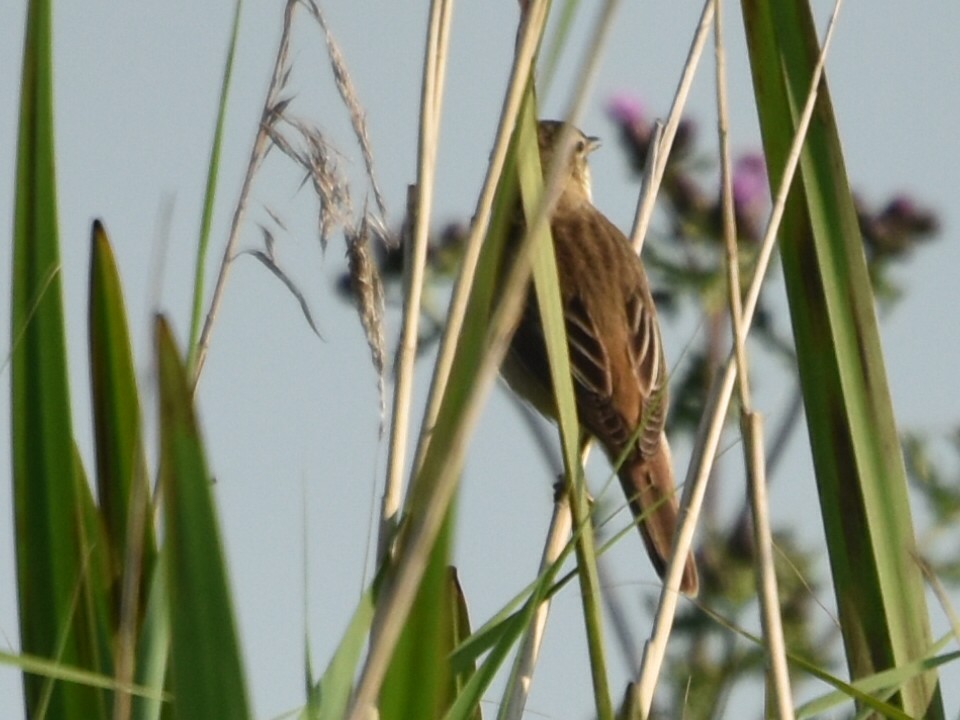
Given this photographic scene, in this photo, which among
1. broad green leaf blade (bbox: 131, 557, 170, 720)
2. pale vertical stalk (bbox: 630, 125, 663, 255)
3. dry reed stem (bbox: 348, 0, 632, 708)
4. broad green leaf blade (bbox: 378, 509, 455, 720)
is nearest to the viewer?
dry reed stem (bbox: 348, 0, 632, 708)

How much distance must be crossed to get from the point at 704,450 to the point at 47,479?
0.76 meters

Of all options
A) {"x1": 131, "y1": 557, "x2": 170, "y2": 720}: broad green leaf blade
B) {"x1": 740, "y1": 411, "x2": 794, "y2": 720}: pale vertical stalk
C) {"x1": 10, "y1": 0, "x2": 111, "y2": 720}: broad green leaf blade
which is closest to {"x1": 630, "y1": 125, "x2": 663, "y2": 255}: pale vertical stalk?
{"x1": 740, "y1": 411, "x2": 794, "y2": 720}: pale vertical stalk

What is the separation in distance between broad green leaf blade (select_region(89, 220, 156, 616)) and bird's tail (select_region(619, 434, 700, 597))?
6.94 ft

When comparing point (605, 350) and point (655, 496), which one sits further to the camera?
point (605, 350)

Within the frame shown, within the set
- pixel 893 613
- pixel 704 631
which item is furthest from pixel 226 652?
pixel 704 631

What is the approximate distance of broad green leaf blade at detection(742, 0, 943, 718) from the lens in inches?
67.6

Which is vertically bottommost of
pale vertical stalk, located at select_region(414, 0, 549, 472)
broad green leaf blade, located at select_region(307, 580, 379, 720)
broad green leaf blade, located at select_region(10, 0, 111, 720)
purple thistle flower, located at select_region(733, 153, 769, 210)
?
broad green leaf blade, located at select_region(307, 580, 379, 720)

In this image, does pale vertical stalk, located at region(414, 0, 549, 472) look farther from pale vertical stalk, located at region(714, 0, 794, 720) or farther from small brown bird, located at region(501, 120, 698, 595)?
small brown bird, located at region(501, 120, 698, 595)

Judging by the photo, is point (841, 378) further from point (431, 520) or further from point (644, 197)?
point (644, 197)

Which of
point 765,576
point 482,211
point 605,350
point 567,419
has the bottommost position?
point 765,576

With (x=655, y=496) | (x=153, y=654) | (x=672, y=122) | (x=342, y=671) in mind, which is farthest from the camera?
(x=655, y=496)

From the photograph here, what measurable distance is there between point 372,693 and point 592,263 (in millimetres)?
3983

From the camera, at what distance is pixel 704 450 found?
1.93m

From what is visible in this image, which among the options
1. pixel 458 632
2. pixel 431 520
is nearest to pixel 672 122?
pixel 458 632
